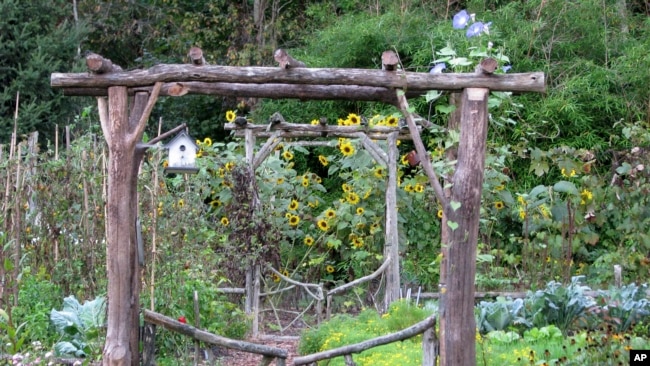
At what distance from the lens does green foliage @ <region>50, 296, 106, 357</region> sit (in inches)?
276

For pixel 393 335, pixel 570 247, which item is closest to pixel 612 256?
pixel 570 247

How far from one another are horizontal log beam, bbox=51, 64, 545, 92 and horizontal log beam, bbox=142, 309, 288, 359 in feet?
5.21

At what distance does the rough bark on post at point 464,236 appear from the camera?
570cm

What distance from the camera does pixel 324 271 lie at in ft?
35.6

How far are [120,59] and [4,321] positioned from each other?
1230 centimetres

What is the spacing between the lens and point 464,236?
18.7 feet

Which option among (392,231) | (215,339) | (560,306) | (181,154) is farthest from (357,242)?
(215,339)

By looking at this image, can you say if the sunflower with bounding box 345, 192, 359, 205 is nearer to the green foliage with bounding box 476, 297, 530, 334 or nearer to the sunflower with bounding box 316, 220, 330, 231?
the sunflower with bounding box 316, 220, 330, 231

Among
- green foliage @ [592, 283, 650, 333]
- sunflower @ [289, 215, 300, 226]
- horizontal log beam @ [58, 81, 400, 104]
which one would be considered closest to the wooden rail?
horizontal log beam @ [58, 81, 400, 104]

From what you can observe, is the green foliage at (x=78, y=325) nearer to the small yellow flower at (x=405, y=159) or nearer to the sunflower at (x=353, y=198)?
the sunflower at (x=353, y=198)

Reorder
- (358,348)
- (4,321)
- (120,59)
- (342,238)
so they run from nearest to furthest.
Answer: (358,348)
(4,321)
(342,238)
(120,59)

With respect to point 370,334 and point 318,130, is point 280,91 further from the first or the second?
point 318,130

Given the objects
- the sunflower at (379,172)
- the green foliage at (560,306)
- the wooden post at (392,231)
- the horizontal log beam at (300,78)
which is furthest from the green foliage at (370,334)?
the sunflower at (379,172)

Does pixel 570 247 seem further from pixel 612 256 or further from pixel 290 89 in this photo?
pixel 290 89
